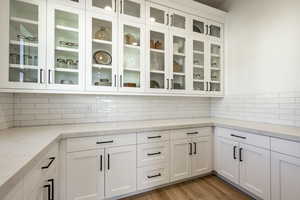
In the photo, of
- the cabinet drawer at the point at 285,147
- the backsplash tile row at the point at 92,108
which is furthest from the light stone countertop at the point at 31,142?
the backsplash tile row at the point at 92,108

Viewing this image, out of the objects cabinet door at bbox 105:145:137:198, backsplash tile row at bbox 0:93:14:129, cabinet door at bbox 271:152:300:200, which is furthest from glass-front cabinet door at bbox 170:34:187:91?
backsplash tile row at bbox 0:93:14:129

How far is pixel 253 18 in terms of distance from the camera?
230 cm

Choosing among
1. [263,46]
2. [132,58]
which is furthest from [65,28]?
[263,46]

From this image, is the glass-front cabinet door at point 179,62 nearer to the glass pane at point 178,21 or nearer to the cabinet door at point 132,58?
the glass pane at point 178,21

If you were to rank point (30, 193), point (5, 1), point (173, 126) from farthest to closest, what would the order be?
point (173, 126), point (5, 1), point (30, 193)

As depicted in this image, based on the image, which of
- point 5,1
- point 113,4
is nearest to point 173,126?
point 113,4

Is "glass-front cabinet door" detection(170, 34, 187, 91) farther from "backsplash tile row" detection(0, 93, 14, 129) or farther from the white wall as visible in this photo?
"backsplash tile row" detection(0, 93, 14, 129)

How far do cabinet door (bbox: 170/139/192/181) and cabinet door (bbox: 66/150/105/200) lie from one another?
0.91m

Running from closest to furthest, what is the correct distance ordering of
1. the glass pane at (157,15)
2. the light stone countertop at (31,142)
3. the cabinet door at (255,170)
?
the light stone countertop at (31,142), the cabinet door at (255,170), the glass pane at (157,15)

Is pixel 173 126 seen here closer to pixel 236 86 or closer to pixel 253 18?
pixel 236 86

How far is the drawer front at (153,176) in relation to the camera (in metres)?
1.90

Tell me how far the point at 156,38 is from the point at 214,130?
1.61 metres

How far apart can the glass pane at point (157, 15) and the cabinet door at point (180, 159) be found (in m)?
1.67

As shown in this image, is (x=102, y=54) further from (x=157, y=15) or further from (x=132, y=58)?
(x=157, y=15)
